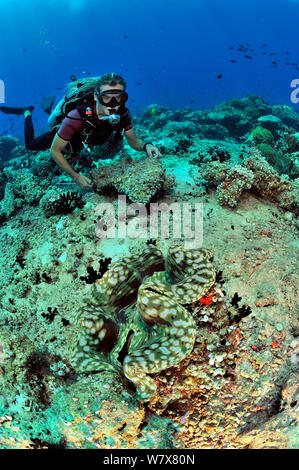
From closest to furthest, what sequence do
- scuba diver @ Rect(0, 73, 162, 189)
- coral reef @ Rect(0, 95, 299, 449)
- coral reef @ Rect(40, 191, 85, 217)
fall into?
coral reef @ Rect(0, 95, 299, 449)
scuba diver @ Rect(0, 73, 162, 189)
coral reef @ Rect(40, 191, 85, 217)

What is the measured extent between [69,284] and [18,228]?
7.36 ft

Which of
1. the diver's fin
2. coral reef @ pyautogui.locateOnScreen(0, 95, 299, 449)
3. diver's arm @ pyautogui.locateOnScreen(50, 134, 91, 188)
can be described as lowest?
coral reef @ pyautogui.locateOnScreen(0, 95, 299, 449)

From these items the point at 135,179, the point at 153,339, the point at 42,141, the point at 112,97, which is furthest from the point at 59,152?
the point at 153,339

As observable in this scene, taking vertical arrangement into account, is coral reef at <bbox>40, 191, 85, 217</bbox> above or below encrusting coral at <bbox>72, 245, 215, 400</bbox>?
above

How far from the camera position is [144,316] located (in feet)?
7.62

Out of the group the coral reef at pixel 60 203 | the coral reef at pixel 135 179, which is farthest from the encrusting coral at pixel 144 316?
the coral reef at pixel 60 203

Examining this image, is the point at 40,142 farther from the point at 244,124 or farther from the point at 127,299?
the point at 244,124

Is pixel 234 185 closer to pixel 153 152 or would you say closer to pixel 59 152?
pixel 153 152

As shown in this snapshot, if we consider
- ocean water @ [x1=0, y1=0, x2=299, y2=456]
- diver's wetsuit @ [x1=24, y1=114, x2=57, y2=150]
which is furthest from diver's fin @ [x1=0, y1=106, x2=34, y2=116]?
ocean water @ [x1=0, y1=0, x2=299, y2=456]

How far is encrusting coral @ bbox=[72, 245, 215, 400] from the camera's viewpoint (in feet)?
7.03

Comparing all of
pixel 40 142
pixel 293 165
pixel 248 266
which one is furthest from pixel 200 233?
pixel 293 165

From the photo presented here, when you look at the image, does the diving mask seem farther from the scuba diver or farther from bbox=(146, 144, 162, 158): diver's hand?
bbox=(146, 144, 162, 158): diver's hand

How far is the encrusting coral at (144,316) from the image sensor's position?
7.03 ft

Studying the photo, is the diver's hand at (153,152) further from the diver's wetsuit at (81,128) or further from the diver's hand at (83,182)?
the diver's hand at (83,182)
